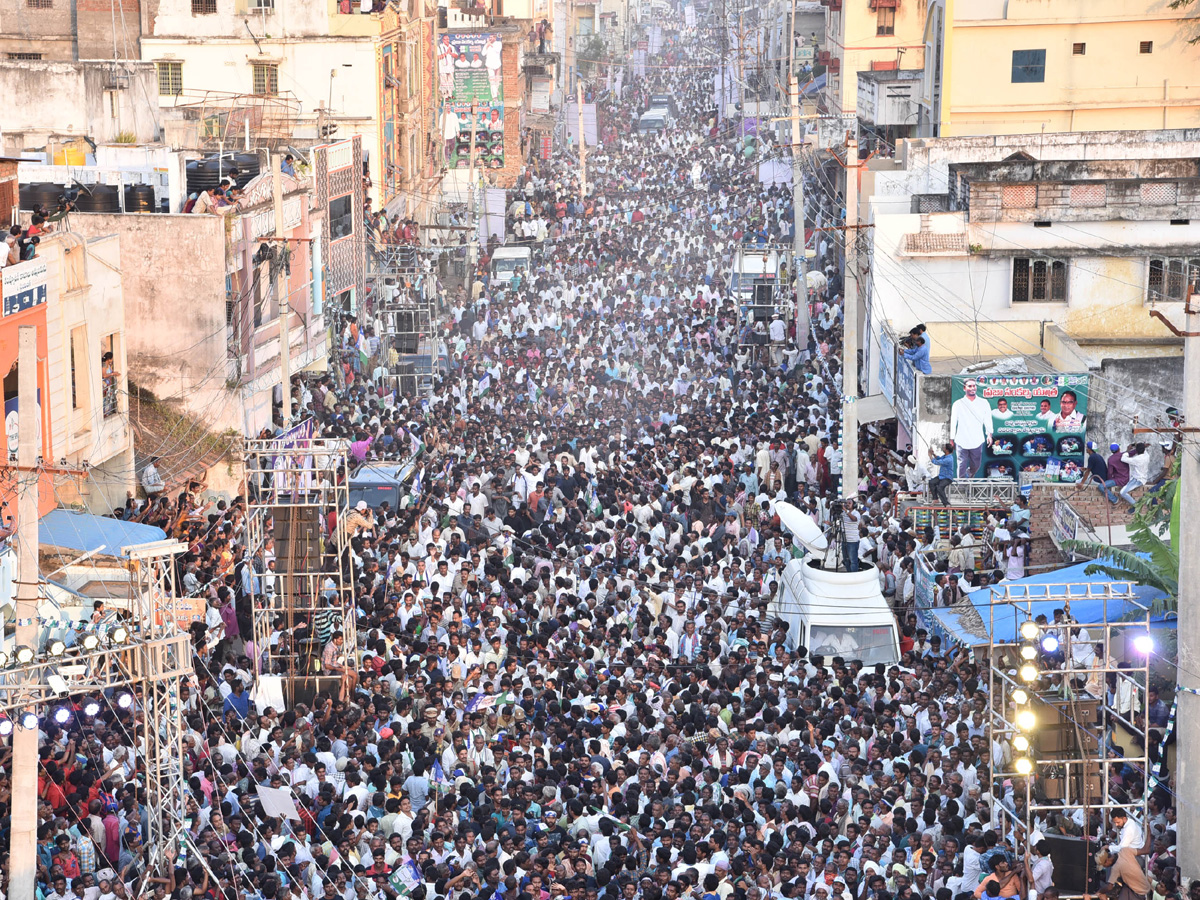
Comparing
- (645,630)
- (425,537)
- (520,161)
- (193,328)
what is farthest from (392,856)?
(520,161)

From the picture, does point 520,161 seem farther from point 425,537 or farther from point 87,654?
point 87,654

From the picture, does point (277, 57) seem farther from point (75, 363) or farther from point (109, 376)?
point (75, 363)

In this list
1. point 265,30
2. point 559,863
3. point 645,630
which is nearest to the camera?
point 559,863

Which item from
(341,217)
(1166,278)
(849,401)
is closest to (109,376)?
(849,401)

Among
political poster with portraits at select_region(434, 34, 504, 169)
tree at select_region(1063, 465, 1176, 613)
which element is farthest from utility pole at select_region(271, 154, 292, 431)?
political poster with portraits at select_region(434, 34, 504, 169)

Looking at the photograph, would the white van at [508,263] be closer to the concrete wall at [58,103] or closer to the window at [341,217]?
the window at [341,217]

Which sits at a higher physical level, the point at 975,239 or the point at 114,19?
the point at 114,19
